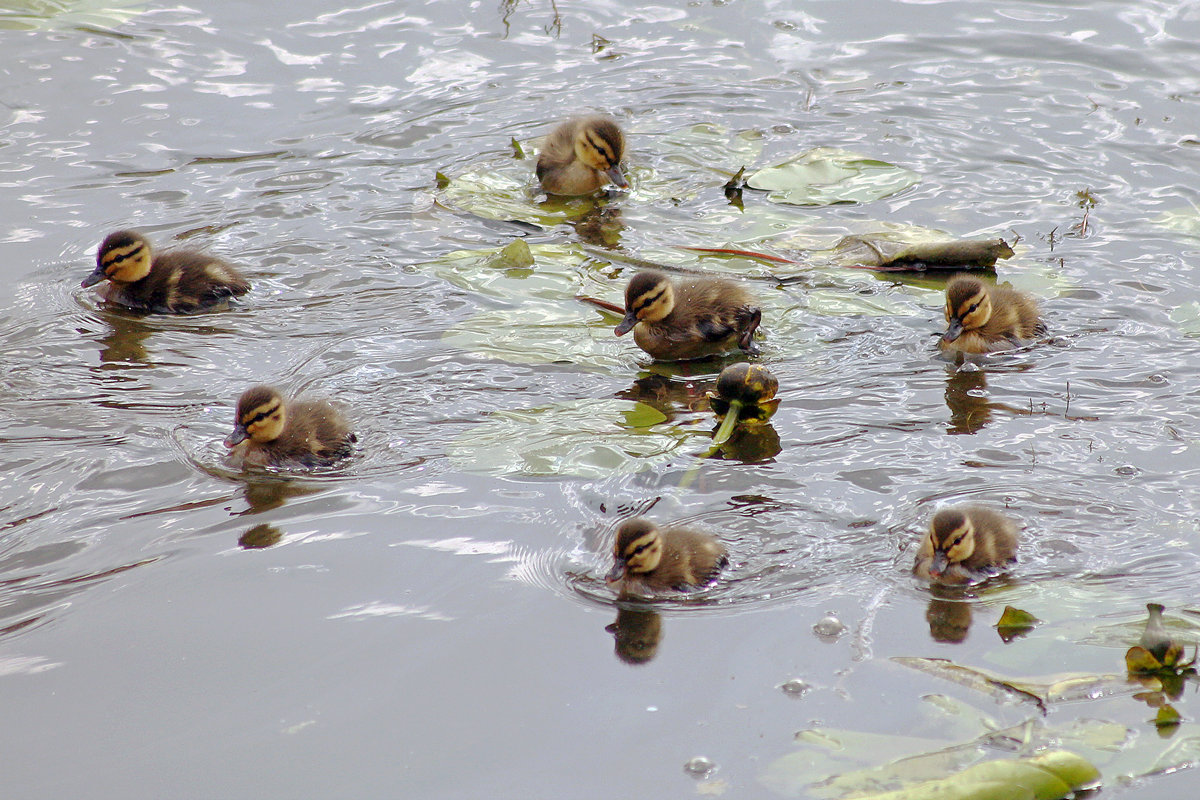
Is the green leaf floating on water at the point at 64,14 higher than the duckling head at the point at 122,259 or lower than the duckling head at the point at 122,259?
higher

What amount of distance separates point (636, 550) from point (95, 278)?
3.30 m

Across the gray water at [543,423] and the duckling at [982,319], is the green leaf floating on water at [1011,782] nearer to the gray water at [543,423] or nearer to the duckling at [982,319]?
the gray water at [543,423]

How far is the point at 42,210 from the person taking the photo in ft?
21.9

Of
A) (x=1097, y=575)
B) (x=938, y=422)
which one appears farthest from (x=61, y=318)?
(x=1097, y=575)

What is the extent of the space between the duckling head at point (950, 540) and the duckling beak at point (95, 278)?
12.8 ft

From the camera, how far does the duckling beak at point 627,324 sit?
527 cm

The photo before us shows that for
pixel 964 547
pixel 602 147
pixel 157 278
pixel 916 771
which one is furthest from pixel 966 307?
pixel 157 278

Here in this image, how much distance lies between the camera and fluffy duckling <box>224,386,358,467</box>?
4348mm

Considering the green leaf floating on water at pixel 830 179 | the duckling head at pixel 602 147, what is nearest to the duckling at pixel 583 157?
the duckling head at pixel 602 147

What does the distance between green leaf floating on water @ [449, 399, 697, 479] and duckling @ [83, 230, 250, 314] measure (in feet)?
5.80

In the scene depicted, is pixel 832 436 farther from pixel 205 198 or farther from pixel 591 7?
pixel 591 7

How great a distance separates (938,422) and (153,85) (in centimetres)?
583

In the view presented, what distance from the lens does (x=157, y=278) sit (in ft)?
18.8

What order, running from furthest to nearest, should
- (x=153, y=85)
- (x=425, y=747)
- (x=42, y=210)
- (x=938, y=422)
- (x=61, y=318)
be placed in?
1. (x=153, y=85)
2. (x=42, y=210)
3. (x=61, y=318)
4. (x=938, y=422)
5. (x=425, y=747)
